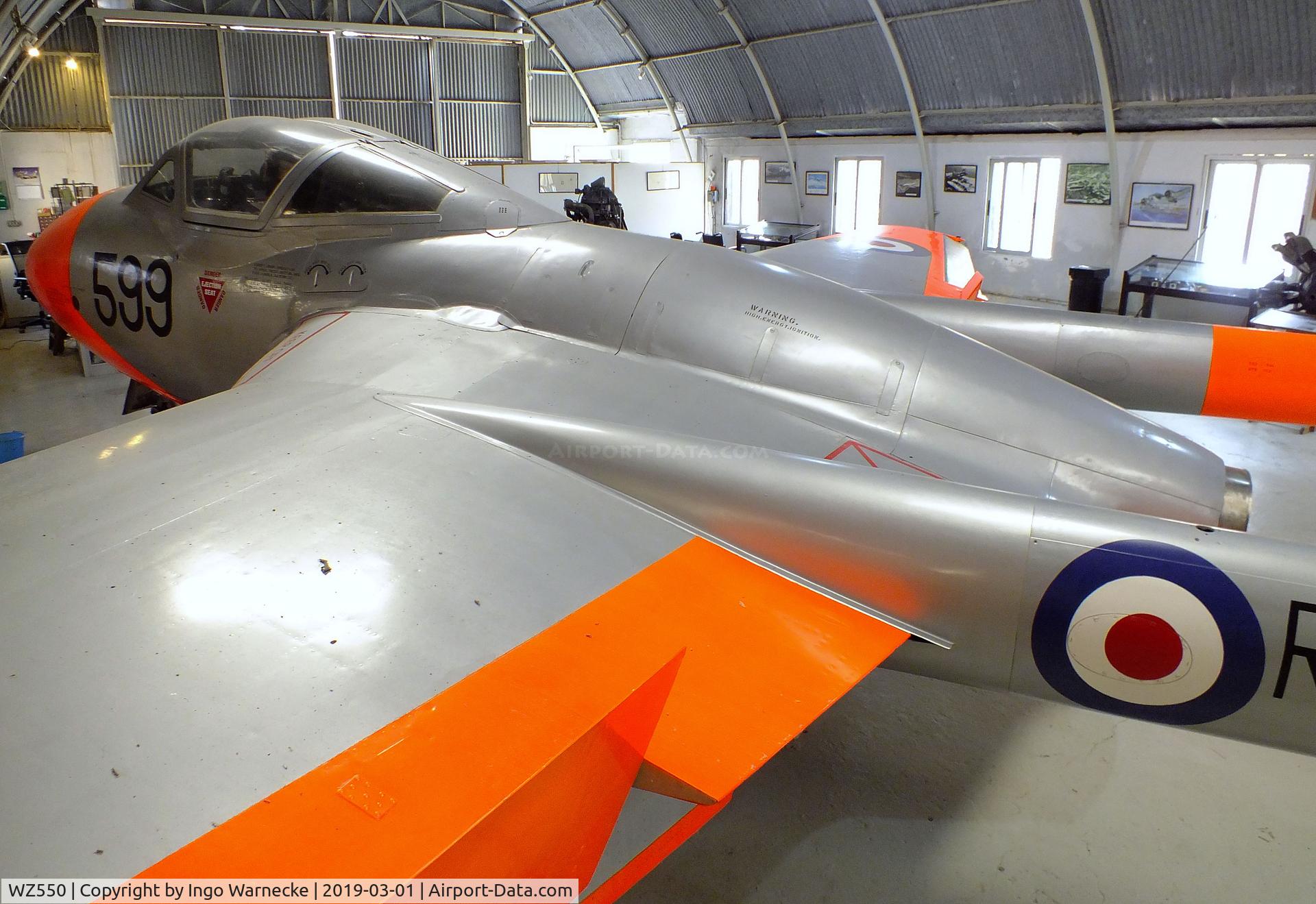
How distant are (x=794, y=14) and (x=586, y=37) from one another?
10.4 m

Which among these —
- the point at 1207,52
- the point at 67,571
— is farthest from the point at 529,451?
the point at 1207,52

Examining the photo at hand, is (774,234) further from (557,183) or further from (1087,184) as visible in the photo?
(1087,184)

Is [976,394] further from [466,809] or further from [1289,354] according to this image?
[466,809]

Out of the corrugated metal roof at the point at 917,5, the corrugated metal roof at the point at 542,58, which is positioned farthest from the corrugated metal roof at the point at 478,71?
the corrugated metal roof at the point at 917,5

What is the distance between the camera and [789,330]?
13.2ft

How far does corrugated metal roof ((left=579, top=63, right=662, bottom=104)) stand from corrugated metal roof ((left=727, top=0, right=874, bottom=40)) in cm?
604

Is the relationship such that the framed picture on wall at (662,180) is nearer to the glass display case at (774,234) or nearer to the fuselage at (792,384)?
the glass display case at (774,234)

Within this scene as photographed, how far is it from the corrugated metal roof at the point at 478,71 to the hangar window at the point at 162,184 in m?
24.1

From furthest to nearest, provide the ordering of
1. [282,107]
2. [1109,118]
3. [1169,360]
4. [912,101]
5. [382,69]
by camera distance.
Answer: [382,69] → [282,107] → [912,101] → [1109,118] → [1169,360]

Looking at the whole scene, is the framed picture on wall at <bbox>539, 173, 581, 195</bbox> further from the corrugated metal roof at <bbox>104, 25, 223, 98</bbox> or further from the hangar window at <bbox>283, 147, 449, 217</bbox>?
the hangar window at <bbox>283, 147, 449, 217</bbox>

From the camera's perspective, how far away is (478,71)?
2830 centimetres

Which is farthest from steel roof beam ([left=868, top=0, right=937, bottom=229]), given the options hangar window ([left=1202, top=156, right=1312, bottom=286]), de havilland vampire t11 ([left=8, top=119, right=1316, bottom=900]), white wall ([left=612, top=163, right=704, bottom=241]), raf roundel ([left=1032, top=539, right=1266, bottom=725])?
raf roundel ([left=1032, top=539, right=1266, bottom=725])

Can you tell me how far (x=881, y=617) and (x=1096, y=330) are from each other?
2.97 meters

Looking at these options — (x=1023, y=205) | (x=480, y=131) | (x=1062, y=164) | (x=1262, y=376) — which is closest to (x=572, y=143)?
(x=480, y=131)
